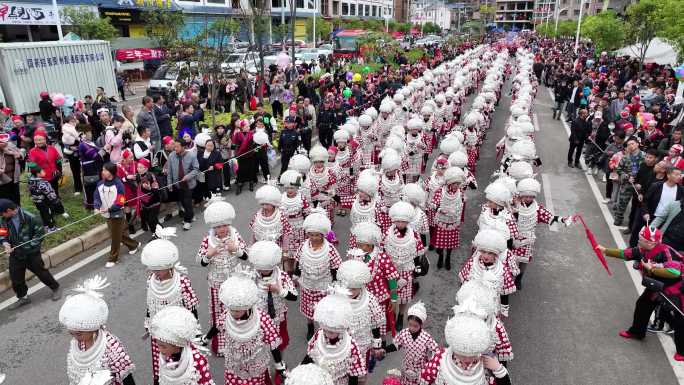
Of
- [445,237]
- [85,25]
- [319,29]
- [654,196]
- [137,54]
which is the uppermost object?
[85,25]

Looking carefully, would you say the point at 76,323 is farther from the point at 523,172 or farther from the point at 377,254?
the point at 523,172

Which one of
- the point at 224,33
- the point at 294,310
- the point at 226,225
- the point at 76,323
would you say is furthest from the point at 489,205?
the point at 224,33

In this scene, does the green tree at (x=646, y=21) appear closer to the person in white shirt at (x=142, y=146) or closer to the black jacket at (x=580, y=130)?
the black jacket at (x=580, y=130)

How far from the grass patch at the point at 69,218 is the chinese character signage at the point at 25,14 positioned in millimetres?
21631

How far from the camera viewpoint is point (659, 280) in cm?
563

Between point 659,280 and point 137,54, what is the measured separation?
35244mm

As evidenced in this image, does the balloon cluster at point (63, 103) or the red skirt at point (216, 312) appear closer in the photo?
the red skirt at point (216, 312)

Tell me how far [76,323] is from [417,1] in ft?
412

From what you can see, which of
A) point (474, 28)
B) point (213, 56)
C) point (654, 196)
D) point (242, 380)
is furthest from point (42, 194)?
point (474, 28)

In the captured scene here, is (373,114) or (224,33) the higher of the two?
(224,33)

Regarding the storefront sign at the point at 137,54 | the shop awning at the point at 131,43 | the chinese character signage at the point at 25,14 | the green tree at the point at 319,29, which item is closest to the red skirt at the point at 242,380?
the chinese character signage at the point at 25,14

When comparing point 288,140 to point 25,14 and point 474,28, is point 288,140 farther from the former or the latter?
point 474,28

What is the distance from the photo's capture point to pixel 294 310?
7.07 m

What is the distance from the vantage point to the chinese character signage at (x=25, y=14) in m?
27.8
